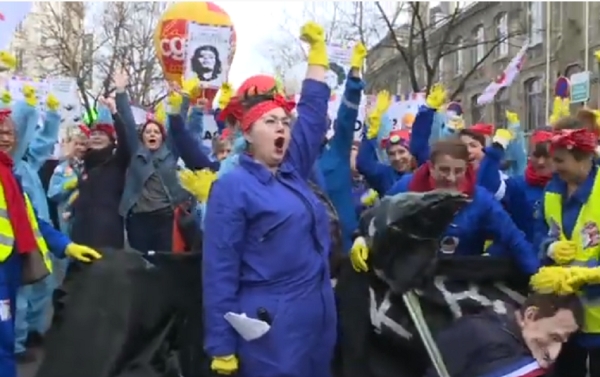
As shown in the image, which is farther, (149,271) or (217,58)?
(217,58)

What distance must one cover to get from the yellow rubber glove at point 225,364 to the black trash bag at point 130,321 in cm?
60

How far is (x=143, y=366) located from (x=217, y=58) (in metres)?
7.20

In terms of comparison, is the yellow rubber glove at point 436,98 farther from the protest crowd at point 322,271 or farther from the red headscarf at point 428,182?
the red headscarf at point 428,182

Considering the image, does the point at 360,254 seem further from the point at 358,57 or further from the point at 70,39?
the point at 70,39

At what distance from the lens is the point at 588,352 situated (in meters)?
4.69

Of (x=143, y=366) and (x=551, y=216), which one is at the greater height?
(x=551, y=216)

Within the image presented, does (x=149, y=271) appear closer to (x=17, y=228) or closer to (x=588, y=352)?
(x=17, y=228)

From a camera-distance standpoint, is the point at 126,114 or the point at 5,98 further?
the point at 5,98

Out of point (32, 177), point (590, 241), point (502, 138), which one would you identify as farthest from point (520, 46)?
point (590, 241)

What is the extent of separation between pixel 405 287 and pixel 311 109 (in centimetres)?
90

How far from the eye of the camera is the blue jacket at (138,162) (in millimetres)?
7086

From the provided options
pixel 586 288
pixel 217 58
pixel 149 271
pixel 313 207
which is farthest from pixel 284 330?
pixel 217 58

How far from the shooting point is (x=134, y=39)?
117 feet

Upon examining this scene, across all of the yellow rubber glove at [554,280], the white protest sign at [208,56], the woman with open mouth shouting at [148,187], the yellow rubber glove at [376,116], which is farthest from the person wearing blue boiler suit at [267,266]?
the white protest sign at [208,56]
